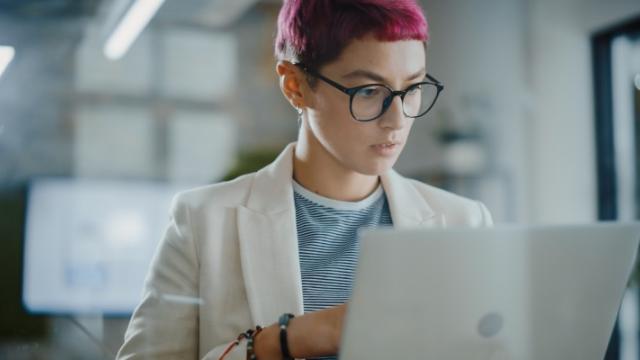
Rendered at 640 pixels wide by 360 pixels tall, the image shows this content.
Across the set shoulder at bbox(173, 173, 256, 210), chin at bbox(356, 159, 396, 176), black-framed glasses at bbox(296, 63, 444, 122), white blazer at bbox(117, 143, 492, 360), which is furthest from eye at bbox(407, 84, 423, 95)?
shoulder at bbox(173, 173, 256, 210)

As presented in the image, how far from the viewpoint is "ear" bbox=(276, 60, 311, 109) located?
50.6 inches

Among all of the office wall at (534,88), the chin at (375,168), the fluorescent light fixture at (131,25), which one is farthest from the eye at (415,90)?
the office wall at (534,88)

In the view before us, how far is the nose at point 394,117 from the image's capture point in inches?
47.9

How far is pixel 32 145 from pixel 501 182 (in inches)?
72.5

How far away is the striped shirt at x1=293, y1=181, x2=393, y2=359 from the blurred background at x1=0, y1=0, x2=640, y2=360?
359 millimetres

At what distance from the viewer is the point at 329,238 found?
4.26ft

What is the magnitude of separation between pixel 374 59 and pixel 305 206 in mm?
305

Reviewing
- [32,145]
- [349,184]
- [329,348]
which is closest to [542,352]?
[329,348]

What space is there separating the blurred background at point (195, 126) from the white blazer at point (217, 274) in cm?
18

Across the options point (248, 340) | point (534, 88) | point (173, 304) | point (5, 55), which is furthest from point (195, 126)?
point (534, 88)

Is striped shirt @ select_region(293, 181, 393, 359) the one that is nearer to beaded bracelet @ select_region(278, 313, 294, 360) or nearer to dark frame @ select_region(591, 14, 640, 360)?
beaded bracelet @ select_region(278, 313, 294, 360)

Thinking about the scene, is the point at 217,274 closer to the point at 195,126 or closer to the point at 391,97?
the point at 391,97

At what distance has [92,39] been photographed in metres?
1.68

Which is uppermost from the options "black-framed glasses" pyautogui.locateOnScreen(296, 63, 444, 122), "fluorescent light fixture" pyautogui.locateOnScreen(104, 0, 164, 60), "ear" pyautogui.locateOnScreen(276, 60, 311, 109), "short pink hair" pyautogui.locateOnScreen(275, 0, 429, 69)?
"fluorescent light fixture" pyautogui.locateOnScreen(104, 0, 164, 60)
